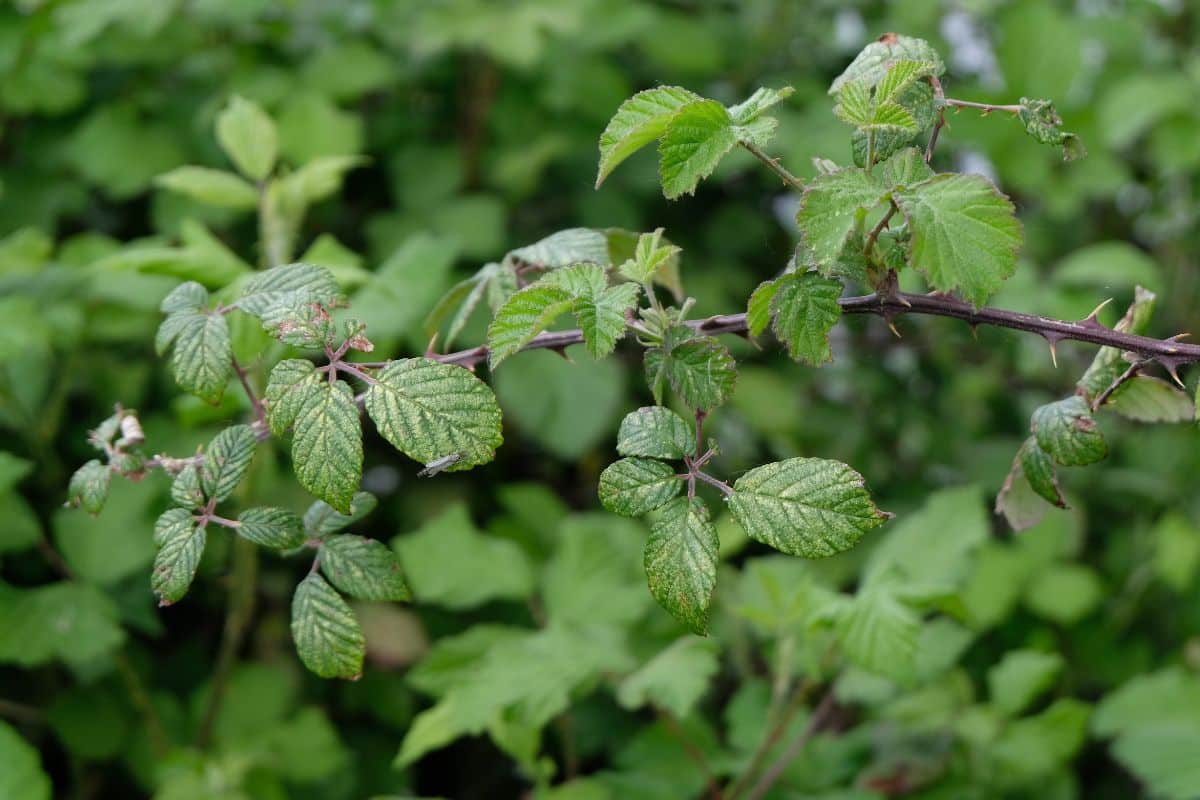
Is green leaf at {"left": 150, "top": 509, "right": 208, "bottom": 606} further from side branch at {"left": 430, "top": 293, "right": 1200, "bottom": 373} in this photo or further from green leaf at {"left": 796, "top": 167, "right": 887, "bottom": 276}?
green leaf at {"left": 796, "top": 167, "right": 887, "bottom": 276}

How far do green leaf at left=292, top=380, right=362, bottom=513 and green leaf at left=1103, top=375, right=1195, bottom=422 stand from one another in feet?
1.67

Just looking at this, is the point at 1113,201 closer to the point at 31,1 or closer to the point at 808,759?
the point at 808,759

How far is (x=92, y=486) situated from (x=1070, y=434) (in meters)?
0.64

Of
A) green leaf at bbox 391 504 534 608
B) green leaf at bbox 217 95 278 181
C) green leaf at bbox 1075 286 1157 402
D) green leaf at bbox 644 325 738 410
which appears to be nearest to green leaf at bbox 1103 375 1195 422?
green leaf at bbox 1075 286 1157 402

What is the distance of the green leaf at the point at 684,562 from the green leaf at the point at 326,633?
20cm

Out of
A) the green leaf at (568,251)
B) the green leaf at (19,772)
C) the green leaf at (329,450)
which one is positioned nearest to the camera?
the green leaf at (329,450)

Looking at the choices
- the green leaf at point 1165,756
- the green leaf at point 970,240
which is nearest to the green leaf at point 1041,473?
the green leaf at point 970,240

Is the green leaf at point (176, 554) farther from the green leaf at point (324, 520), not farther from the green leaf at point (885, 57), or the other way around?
the green leaf at point (885, 57)

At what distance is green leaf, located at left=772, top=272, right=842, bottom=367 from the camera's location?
727mm

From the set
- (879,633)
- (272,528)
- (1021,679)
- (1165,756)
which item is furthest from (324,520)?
(1165,756)

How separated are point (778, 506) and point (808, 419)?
1.37 m

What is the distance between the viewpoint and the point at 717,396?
28.7 inches

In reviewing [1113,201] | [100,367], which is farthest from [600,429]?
[1113,201]

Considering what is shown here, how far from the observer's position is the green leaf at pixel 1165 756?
132 centimetres
